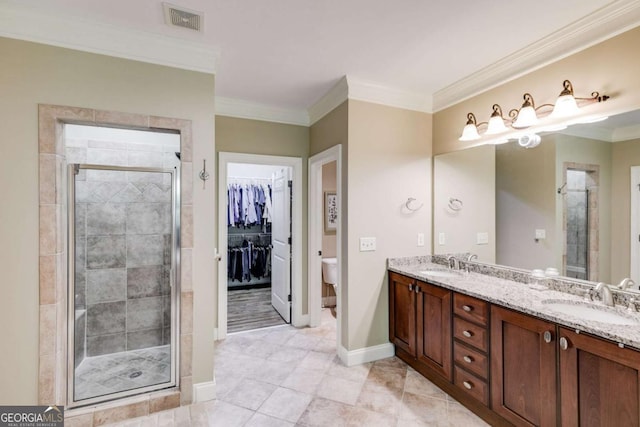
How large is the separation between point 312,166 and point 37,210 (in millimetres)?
2483

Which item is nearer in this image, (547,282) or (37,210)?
(37,210)

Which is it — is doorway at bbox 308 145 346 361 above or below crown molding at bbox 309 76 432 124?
below

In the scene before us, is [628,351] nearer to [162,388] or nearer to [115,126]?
[162,388]

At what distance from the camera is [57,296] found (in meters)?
1.94

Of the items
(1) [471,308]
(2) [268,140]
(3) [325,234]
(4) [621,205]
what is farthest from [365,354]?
(2) [268,140]

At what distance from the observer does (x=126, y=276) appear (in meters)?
2.89

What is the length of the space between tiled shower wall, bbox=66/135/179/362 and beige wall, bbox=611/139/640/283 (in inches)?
128

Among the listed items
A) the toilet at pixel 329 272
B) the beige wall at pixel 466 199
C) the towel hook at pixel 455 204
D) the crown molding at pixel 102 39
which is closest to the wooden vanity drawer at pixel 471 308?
the beige wall at pixel 466 199

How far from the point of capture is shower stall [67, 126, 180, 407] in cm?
231

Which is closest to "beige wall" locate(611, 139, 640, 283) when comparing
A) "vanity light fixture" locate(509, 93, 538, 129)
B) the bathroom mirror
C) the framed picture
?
the bathroom mirror

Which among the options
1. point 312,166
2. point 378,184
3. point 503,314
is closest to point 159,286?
point 312,166

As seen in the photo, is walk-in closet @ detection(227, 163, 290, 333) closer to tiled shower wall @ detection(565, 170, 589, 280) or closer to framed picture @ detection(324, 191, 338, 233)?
framed picture @ detection(324, 191, 338, 233)

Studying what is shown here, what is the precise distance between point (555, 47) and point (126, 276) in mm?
3985

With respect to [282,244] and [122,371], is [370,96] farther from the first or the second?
[122,371]
